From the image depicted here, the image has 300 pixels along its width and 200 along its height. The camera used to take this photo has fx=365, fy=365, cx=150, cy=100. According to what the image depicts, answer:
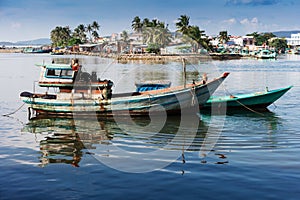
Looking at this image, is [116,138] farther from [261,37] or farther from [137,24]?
[261,37]

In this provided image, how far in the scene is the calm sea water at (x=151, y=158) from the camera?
28.8 feet

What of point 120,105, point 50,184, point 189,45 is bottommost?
point 50,184

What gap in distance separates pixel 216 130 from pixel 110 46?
102594 mm

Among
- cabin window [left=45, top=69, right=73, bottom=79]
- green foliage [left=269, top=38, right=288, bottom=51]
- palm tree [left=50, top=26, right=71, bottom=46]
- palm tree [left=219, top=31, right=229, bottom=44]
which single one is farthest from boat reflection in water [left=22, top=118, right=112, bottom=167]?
palm tree [left=50, top=26, right=71, bottom=46]

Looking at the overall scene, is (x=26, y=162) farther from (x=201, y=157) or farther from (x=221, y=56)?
(x=221, y=56)

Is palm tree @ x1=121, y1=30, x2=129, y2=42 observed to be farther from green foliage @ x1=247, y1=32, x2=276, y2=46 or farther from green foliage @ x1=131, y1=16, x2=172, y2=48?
green foliage @ x1=247, y1=32, x2=276, y2=46

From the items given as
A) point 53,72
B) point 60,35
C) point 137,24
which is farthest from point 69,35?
point 53,72

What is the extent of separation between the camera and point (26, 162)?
11273 mm

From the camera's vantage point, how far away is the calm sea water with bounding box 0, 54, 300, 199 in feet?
28.8

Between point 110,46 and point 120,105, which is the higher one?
point 110,46

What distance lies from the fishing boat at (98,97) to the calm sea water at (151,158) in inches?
25.8

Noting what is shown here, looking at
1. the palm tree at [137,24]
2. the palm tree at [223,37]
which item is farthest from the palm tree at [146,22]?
the palm tree at [223,37]

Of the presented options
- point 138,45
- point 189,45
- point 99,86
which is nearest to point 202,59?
point 189,45

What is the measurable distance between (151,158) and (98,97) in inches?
310
